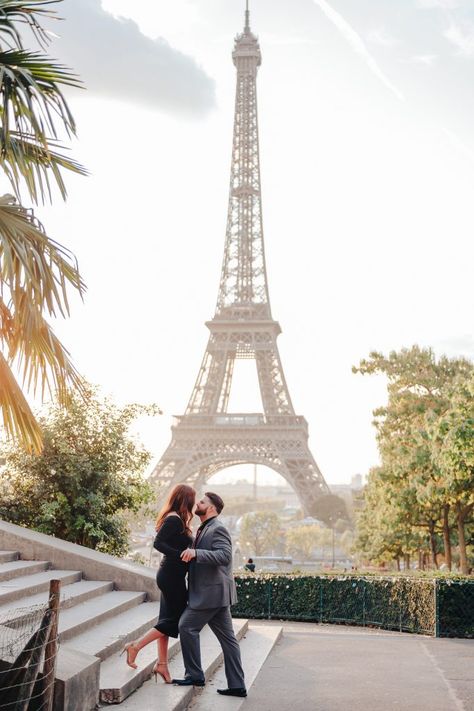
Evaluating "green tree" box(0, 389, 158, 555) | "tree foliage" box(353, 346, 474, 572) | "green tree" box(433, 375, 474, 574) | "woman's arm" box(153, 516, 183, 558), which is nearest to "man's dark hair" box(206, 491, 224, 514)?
"woman's arm" box(153, 516, 183, 558)

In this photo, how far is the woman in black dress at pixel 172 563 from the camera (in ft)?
24.2

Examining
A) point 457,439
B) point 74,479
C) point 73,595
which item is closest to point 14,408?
point 73,595

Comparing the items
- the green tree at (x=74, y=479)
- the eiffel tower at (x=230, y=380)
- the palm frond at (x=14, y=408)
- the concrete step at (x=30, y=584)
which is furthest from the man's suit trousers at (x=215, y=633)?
the eiffel tower at (x=230, y=380)

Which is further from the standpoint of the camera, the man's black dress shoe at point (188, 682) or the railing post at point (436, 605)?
the railing post at point (436, 605)

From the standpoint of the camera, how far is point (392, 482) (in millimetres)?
26516

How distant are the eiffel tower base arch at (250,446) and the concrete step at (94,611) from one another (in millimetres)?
47374

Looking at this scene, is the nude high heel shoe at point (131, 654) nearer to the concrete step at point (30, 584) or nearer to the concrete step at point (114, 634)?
the concrete step at point (114, 634)

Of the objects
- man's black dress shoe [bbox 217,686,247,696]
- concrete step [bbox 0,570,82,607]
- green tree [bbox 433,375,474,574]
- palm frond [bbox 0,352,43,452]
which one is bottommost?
man's black dress shoe [bbox 217,686,247,696]

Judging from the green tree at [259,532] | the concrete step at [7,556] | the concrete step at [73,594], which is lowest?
the green tree at [259,532]

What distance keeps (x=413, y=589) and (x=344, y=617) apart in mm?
1845

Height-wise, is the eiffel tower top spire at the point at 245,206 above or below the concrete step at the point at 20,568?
above

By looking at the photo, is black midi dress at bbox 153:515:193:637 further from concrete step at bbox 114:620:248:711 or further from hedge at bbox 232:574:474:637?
hedge at bbox 232:574:474:637

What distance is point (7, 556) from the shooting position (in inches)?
421

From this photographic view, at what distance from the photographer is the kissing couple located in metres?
7.37
